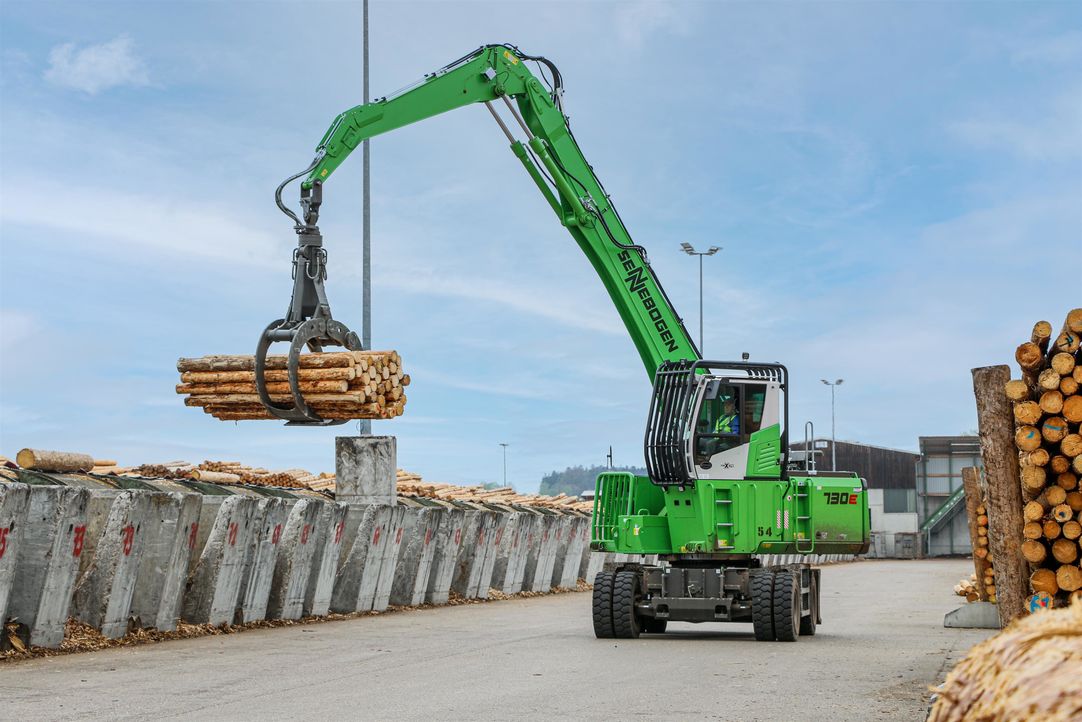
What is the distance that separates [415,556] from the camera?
2294cm

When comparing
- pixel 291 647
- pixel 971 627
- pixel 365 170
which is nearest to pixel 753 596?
pixel 971 627

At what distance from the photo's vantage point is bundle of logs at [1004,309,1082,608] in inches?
476

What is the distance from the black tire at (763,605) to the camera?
16.7m

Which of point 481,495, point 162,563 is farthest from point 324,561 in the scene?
point 481,495

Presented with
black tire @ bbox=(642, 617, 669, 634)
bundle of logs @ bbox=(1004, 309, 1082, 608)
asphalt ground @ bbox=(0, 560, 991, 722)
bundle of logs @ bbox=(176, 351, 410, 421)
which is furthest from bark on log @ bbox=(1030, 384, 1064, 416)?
bundle of logs @ bbox=(176, 351, 410, 421)

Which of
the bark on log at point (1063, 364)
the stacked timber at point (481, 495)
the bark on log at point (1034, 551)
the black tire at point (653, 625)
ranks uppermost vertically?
the stacked timber at point (481, 495)

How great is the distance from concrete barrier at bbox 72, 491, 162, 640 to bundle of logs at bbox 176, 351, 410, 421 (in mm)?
1645

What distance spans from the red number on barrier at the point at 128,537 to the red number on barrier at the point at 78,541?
0.63m

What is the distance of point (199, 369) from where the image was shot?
1659cm

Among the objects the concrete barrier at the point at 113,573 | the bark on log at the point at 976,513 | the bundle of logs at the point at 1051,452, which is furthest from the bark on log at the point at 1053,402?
the concrete barrier at the point at 113,573

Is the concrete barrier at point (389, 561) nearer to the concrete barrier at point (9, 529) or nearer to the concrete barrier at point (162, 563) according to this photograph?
the concrete barrier at point (162, 563)

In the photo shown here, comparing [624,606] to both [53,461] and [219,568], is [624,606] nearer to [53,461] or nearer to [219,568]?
[219,568]

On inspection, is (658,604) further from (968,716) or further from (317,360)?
(968,716)

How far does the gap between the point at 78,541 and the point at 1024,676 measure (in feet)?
42.3
